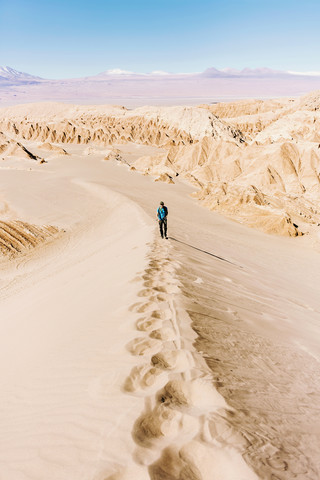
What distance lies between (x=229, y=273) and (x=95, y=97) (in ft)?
696

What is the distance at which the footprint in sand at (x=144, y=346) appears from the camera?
2.77m

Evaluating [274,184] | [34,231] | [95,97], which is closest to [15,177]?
[34,231]

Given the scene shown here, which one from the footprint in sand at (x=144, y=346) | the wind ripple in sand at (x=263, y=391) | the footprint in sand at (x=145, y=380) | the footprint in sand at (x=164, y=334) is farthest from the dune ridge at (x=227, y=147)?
the footprint in sand at (x=145, y=380)

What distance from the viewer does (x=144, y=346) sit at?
9.37 feet

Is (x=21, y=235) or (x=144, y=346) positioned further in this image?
(x=21, y=235)

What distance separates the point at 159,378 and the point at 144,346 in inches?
20.8

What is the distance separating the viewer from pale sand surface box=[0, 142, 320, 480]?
1750 mm

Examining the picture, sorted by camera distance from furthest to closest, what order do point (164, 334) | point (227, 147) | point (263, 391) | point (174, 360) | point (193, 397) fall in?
point (227, 147) < point (164, 334) < point (174, 360) < point (263, 391) < point (193, 397)

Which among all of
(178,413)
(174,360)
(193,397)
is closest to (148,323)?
(174,360)

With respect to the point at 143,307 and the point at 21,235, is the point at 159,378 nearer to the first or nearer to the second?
the point at 143,307

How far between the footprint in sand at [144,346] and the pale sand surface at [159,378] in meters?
0.02

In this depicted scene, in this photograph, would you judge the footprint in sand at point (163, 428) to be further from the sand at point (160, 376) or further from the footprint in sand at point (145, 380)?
the footprint in sand at point (145, 380)

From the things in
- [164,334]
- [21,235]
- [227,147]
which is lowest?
[21,235]

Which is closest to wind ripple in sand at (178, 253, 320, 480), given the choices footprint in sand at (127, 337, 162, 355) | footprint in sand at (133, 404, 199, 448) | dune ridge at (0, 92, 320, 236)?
footprint in sand at (133, 404, 199, 448)
